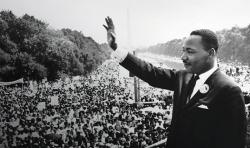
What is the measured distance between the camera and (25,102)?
3941 centimetres

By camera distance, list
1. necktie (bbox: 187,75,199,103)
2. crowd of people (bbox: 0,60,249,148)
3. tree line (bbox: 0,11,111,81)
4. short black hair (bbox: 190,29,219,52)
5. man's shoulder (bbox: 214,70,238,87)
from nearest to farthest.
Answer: man's shoulder (bbox: 214,70,238,87), short black hair (bbox: 190,29,219,52), necktie (bbox: 187,75,199,103), crowd of people (bbox: 0,60,249,148), tree line (bbox: 0,11,111,81)

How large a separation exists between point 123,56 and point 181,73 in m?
0.63

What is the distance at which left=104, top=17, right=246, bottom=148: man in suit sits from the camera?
107 inches

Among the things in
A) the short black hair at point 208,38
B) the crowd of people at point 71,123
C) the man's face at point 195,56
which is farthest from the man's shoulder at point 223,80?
the crowd of people at point 71,123

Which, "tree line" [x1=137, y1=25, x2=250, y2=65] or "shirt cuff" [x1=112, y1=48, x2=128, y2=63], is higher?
"tree line" [x1=137, y1=25, x2=250, y2=65]

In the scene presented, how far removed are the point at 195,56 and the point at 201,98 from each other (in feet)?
1.26

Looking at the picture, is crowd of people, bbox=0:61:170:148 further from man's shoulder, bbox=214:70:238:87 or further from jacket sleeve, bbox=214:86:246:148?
jacket sleeve, bbox=214:86:246:148

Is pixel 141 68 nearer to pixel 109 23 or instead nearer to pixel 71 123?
pixel 109 23

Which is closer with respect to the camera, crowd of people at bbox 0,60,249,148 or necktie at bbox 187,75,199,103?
necktie at bbox 187,75,199,103

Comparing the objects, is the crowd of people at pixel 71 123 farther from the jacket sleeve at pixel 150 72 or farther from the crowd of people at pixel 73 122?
the jacket sleeve at pixel 150 72

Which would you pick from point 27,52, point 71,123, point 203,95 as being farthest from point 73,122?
point 27,52

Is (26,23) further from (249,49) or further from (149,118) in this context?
(249,49)

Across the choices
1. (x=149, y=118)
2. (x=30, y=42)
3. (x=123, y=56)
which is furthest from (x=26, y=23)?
(x=123, y=56)

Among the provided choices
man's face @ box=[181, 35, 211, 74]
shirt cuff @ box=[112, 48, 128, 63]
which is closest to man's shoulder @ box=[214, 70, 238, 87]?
man's face @ box=[181, 35, 211, 74]
